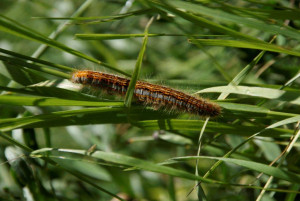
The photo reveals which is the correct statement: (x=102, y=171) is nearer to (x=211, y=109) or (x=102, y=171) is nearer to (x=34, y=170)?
(x=34, y=170)

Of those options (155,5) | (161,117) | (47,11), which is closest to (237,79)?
(161,117)

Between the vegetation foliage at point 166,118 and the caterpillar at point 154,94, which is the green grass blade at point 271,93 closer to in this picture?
the vegetation foliage at point 166,118

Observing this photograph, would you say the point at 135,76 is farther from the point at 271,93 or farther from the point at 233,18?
the point at 271,93

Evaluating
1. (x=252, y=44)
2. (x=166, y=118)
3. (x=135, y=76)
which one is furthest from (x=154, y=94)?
(x=252, y=44)

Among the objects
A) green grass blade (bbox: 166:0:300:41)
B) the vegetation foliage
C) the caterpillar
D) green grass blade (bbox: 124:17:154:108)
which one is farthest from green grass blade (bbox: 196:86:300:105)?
green grass blade (bbox: 124:17:154:108)

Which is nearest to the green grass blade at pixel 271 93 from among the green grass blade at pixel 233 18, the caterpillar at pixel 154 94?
the caterpillar at pixel 154 94

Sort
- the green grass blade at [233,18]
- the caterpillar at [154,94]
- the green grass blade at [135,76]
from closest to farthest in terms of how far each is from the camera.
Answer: the green grass blade at [135,76], the green grass blade at [233,18], the caterpillar at [154,94]

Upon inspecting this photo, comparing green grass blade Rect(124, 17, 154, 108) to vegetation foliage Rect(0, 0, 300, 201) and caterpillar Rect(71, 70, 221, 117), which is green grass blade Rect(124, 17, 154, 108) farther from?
caterpillar Rect(71, 70, 221, 117)

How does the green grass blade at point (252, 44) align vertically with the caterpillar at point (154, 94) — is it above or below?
above

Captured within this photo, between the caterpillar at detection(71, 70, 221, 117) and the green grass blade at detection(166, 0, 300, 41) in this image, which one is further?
the caterpillar at detection(71, 70, 221, 117)
